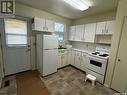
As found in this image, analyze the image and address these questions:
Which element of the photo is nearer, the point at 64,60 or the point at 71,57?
the point at 64,60

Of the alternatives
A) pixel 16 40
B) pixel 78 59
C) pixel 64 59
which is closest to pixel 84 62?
pixel 78 59

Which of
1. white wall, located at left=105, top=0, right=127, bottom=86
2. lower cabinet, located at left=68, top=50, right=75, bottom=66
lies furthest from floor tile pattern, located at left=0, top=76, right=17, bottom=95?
white wall, located at left=105, top=0, right=127, bottom=86

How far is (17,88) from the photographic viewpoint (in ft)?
6.89

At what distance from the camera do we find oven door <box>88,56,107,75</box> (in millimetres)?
2419

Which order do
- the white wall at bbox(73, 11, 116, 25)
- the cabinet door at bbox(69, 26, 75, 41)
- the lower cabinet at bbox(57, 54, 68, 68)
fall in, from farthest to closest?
1. the cabinet door at bbox(69, 26, 75, 41)
2. the lower cabinet at bbox(57, 54, 68, 68)
3. the white wall at bbox(73, 11, 116, 25)

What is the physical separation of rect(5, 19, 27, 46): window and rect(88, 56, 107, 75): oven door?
2.67 meters

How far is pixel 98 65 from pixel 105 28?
4.51ft

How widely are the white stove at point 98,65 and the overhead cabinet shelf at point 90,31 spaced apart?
716mm

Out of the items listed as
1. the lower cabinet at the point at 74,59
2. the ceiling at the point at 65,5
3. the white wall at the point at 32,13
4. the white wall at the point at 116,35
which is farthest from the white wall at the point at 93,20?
the white wall at the point at 32,13

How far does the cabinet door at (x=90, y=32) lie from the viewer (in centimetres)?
307

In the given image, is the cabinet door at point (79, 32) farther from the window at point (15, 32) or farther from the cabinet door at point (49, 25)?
the window at point (15, 32)

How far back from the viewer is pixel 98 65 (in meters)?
2.56

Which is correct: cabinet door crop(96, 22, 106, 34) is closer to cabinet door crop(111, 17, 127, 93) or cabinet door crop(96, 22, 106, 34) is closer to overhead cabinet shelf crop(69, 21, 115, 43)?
overhead cabinet shelf crop(69, 21, 115, 43)

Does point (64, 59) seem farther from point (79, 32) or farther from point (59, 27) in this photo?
point (59, 27)
